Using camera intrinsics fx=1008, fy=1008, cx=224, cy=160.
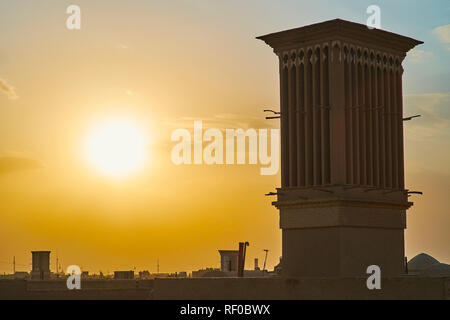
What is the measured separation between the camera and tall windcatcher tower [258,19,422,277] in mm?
51500

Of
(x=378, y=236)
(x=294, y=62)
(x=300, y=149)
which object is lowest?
(x=378, y=236)

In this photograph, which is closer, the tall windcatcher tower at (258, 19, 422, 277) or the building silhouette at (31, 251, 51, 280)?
the tall windcatcher tower at (258, 19, 422, 277)

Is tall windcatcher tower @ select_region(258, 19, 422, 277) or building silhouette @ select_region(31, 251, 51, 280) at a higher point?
tall windcatcher tower @ select_region(258, 19, 422, 277)

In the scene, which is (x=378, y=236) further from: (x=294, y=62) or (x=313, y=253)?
(x=294, y=62)

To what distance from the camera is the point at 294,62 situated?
2116 inches

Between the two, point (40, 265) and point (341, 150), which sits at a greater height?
point (341, 150)

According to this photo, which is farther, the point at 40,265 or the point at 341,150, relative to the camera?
the point at 40,265

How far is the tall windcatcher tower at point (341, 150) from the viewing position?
169 feet

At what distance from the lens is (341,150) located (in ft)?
170

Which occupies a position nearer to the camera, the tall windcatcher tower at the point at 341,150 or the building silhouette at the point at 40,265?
the tall windcatcher tower at the point at 341,150
